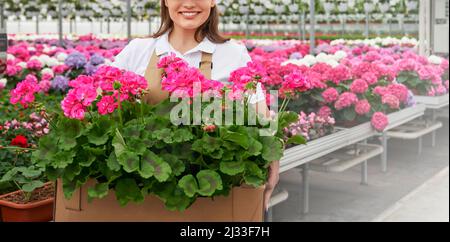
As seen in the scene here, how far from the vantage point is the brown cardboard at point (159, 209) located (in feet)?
4.44

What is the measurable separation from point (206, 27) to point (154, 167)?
24.7 inches

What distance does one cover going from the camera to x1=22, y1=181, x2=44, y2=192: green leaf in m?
1.91

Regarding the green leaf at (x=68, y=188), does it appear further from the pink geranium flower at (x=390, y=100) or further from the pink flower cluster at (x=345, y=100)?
the pink geranium flower at (x=390, y=100)

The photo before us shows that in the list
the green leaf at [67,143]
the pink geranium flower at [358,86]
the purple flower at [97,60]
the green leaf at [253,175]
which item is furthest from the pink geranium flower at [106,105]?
the purple flower at [97,60]

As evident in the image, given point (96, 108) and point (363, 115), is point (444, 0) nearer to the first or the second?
point (363, 115)

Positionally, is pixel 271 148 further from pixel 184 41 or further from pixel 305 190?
pixel 305 190

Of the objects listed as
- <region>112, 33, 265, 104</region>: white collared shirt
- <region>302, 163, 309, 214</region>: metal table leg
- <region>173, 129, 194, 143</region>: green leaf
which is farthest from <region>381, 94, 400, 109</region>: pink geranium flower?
<region>173, 129, 194, 143</region>: green leaf

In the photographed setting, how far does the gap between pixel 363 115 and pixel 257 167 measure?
2879 mm

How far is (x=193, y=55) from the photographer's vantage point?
1.79 metres

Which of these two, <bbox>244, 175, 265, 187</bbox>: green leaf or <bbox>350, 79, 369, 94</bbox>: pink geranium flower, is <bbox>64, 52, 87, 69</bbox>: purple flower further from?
<bbox>244, 175, 265, 187</bbox>: green leaf

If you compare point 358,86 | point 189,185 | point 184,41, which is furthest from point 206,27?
point 358,86

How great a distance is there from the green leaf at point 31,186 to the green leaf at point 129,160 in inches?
28.6

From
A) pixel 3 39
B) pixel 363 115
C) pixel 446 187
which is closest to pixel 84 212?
pixel 3 39
